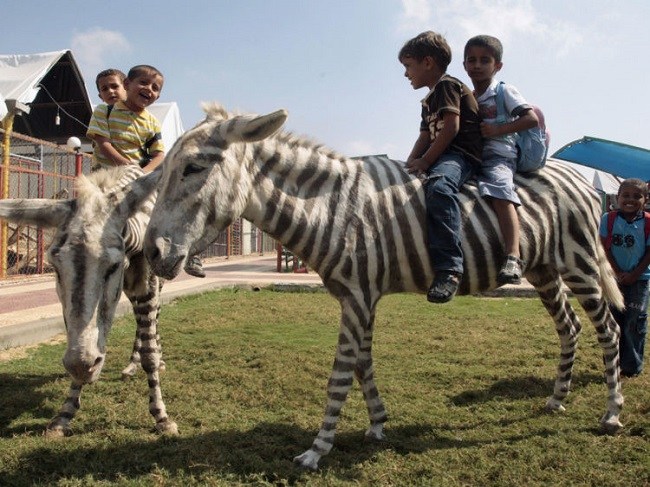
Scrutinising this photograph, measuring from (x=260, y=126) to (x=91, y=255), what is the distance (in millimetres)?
1229

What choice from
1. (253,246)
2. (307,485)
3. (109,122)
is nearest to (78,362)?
(307,485)

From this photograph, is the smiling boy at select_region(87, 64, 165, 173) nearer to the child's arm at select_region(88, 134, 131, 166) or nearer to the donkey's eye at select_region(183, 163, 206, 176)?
the child's arm at select_region(88, 134, 131, 166)

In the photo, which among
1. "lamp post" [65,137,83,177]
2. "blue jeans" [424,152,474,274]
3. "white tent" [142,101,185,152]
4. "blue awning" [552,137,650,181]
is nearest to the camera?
"blue jeans" [424,152,474,274]

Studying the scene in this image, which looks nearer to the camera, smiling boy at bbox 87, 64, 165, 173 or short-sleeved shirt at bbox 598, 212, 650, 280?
smiling boy at bbox 87, 64, 165, 173

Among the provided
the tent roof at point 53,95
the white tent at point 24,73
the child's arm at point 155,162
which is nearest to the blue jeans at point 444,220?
the child's arm at point 155,162

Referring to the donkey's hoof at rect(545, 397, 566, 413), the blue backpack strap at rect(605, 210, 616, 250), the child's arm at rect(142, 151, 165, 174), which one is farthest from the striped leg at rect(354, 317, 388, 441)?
the blue backpack strap at rect(605, 210, 616, 250)

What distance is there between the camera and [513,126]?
142 inches

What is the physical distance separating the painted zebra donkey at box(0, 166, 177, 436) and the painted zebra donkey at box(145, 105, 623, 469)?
32cm

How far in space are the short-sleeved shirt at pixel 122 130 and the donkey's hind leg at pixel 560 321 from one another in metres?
3.64

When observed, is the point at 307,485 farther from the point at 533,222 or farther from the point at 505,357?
the point at 505,357

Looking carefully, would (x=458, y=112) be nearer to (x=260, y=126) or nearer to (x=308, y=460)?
(x=260, y=126)

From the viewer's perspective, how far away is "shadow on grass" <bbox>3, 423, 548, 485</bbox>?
2988mm

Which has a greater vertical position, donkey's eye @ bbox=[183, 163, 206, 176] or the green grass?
donkey's eye @ bbox=[183, 163, 206, 176]

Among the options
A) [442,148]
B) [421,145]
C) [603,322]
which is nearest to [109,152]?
[421,145]
